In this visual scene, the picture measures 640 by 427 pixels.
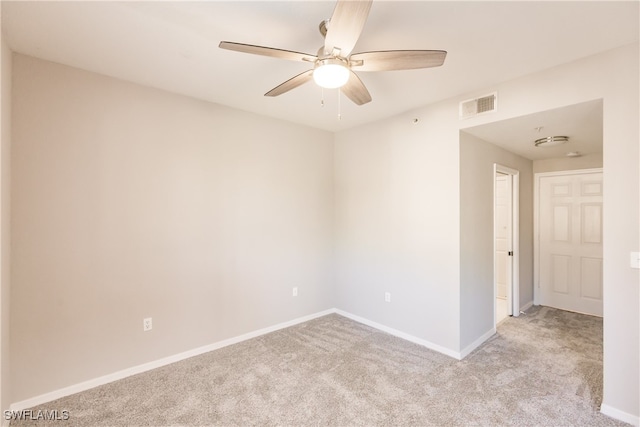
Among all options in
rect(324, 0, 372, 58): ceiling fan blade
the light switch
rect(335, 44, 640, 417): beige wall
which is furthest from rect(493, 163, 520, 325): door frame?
rect(324, 0, 372, 58): ceiling fan blade

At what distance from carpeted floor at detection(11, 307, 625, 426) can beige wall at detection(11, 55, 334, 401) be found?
353mm

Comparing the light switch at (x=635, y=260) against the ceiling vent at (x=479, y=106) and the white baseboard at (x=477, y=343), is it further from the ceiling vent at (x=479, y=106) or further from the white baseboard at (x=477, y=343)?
the white baseboard at (x=477, y=343)

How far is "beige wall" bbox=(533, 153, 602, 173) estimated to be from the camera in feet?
13.1

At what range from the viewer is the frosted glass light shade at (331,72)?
159 cm

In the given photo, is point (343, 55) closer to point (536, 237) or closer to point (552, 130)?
point (552, 130)

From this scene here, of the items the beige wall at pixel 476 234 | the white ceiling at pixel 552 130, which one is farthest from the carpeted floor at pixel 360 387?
the white ceiling at pixel 552 130

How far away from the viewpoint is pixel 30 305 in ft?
7.14

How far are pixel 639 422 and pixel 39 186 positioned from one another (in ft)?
14.7

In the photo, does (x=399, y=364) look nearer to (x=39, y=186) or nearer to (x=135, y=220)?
(x=135, y=220)

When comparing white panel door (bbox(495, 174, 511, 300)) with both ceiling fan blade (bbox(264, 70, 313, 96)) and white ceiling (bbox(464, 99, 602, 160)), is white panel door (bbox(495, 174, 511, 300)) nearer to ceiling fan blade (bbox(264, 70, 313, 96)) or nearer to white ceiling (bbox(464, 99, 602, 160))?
white ceiling (bbox(464, 99, 602, 160))

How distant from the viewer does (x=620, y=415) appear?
6.60ft

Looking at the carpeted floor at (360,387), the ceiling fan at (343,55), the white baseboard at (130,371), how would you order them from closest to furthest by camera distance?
the ceiling fan at (343,55) < the carpeted floor at (360,387) < the white baseboard at (130,371)

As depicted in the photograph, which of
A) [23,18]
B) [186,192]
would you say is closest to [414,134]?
[186,192]

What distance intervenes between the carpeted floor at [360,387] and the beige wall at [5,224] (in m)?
0.41
